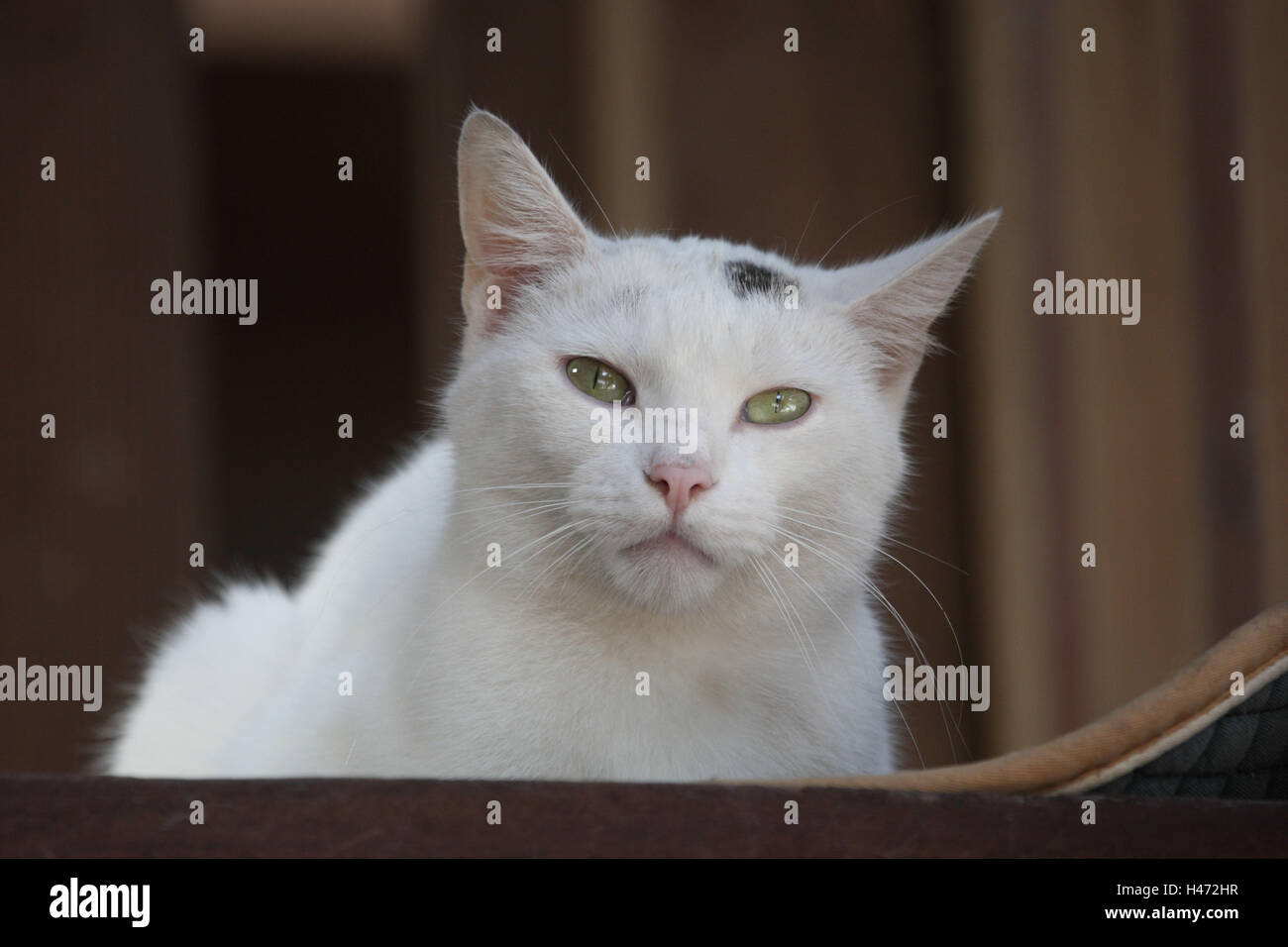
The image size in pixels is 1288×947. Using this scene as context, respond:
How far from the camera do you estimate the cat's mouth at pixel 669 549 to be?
124 cm

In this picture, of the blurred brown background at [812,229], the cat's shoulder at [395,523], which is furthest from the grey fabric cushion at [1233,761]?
the blurred brown background at [812,229]

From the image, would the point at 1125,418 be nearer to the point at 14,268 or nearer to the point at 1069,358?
the point at 1069,358

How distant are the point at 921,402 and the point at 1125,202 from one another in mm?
670

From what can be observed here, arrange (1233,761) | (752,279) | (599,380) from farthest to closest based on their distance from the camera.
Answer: (752,279) → (599,380) → (1233,761)

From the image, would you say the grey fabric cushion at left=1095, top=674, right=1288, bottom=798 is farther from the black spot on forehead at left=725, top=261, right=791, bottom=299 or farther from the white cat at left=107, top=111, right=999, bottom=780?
the black spot on forehead at left=725, top=261, right=791, bottom=299

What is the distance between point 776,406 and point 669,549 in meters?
0.22

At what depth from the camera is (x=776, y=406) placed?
1372mm

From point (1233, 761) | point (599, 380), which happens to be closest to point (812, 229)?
point (599, 380)

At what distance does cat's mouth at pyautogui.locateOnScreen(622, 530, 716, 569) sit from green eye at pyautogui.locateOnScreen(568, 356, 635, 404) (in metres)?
0.17

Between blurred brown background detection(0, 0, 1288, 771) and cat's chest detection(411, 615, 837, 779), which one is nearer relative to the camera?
cat's chest detection(411, 615, 837, 779)

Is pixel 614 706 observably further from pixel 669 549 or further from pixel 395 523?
pixel 395 523

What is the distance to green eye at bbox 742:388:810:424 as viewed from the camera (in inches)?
53.4

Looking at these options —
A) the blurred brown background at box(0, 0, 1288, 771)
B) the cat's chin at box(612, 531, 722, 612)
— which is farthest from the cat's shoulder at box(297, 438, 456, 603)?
the blurred brown background at box(0, 0, 1288, 771)

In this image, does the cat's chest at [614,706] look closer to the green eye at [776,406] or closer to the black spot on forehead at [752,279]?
the green eye at [776,406]
